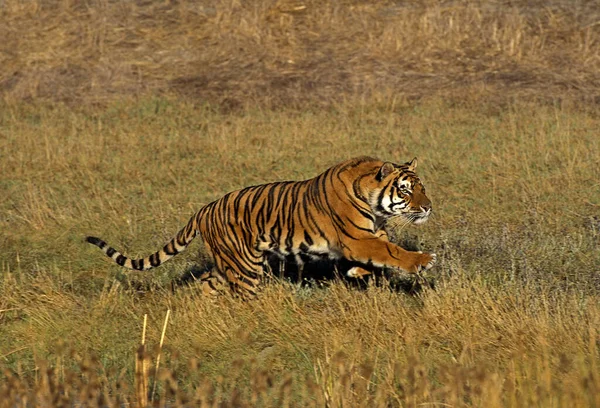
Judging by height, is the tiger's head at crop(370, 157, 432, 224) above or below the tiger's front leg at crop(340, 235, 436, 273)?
above

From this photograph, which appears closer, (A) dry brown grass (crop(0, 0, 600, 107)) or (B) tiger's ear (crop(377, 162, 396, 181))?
(B) tiger's ear (crop(377, 162, 396, 181))

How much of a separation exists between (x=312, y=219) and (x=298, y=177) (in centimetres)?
458

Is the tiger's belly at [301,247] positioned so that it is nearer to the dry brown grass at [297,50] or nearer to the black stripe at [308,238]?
the black stripe at [308,238]

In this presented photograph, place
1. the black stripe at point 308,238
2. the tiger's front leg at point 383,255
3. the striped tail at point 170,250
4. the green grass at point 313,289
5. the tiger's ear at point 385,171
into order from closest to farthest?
the green grass at point 313,289, the tiger's front leg at point 383,255, the tiger's ear at point 385,171, the black stripe at point 308,238, the striped tail at point 170,250

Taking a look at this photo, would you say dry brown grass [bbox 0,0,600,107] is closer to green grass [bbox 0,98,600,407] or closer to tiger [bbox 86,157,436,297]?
green grass [bbox 0,98,600,407]

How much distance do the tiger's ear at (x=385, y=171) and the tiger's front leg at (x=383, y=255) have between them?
41 centimetres

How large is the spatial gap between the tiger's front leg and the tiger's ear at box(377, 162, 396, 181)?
41 cm

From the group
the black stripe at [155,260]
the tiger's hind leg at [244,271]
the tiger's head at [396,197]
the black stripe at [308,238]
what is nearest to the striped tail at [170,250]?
the black stripe at [155,260]

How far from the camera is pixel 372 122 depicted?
A: 13977 mm

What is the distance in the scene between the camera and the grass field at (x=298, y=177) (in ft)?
17.7

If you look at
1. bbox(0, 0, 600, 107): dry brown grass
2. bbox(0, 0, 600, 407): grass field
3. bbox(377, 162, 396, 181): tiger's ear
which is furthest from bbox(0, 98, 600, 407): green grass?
bbox(0, 0, 600, 107): dry brown grass

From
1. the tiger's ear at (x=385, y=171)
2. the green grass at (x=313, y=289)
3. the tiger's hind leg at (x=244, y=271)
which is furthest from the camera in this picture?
the tiger's hind leg at (x=244, y=271)

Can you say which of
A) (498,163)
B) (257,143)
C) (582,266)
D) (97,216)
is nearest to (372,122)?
(257,143)

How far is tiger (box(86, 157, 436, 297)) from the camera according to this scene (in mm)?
6852
